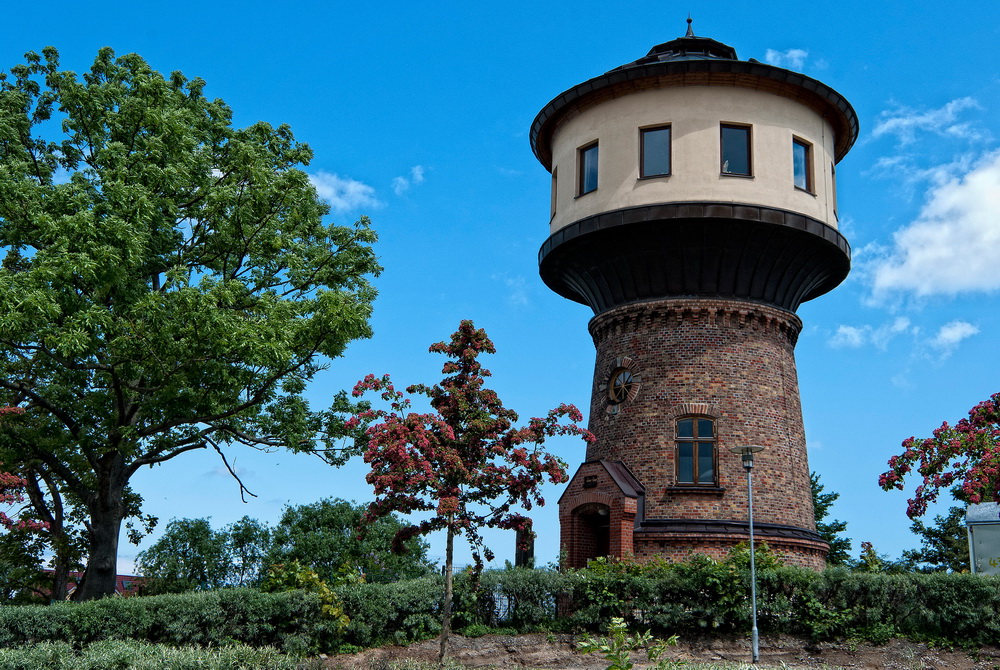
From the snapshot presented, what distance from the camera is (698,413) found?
70.2 ft

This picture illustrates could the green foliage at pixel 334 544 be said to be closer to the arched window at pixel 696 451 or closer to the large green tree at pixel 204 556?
the large green tree at pixel 204 556

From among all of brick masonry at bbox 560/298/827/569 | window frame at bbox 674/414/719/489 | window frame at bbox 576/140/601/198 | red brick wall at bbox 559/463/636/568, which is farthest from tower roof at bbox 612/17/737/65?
red brick wall at bbox 559/463/636/568

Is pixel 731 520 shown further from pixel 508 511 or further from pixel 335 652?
pixel 335 652

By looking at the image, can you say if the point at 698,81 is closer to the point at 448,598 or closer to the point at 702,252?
the point at 702,252

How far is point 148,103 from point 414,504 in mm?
9560

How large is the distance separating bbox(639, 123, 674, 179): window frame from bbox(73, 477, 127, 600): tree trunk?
524 inches

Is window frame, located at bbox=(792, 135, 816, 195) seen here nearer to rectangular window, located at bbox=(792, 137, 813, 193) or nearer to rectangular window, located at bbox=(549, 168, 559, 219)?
rectangular window, located at bbox=(792, 137, 813, 193)

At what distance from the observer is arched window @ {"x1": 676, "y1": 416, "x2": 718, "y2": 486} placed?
21109 mm

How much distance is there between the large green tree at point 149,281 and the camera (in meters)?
16.3

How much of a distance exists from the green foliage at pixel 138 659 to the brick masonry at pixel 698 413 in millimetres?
9766

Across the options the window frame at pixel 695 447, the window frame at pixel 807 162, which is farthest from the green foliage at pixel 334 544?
the window frame at pixel 807 162

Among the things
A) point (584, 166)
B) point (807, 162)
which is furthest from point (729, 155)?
point (584, 166)

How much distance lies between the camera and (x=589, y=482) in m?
21.6

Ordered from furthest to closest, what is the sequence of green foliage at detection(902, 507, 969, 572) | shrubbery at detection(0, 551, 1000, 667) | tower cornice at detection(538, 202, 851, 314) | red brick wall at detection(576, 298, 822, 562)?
green foliage at detection(902, 507, 969, 572) → tower cornice at detection(538, 202, 851, 314) → red brick wall at detection(576, 298, 822, 562) → shrubbery at detection(0, 551, 1000, 667)
